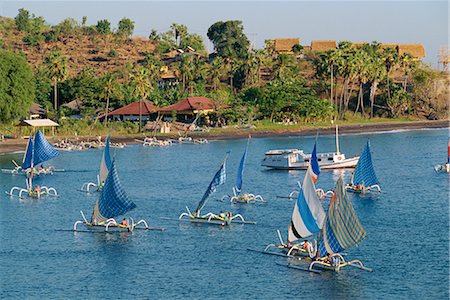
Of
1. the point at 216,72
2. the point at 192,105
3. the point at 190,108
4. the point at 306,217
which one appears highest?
the point at 216,72

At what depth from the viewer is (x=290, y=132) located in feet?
414

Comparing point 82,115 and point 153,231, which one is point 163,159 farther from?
point 153,231

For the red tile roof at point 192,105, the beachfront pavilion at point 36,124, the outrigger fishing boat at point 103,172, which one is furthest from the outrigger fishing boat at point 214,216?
the red tile roof at point 192,105

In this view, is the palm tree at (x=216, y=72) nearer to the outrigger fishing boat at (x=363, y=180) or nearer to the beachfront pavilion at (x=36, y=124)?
the beachfront pavilion at (x=36, y=124)

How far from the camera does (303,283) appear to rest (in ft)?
132

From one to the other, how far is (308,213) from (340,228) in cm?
376

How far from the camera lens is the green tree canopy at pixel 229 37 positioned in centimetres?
17538

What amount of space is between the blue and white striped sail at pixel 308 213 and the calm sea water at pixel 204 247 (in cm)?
218

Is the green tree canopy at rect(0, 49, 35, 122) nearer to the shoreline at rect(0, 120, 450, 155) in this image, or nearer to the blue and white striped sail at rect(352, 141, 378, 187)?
the shoreline at rect(0, 120, 450, 155)

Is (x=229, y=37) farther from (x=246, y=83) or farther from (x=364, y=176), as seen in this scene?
(x=364, y=176)

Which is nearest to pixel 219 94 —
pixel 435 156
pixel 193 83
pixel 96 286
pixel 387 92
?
pixel 193 83

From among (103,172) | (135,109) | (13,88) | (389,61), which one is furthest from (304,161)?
(389,61)

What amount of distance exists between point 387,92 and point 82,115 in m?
52.4

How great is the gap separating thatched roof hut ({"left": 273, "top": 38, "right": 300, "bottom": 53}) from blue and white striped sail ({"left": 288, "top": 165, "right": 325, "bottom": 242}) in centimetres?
14367
